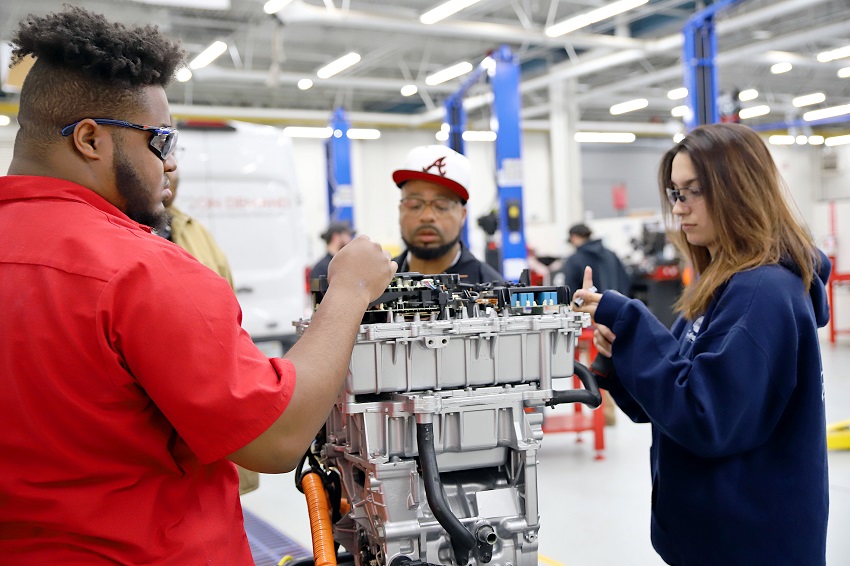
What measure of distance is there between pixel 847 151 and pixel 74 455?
24874 millimetres

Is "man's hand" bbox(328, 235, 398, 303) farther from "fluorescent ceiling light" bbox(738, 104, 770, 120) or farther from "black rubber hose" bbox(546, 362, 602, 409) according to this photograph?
"fluorescent ceiling light" bbox(738, 104, 770, 120)

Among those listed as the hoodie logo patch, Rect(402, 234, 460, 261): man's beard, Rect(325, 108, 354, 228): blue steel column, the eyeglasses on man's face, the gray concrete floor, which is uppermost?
Rect(325, 108, 354, 228): blue steel column

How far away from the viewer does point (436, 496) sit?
1.60 meters

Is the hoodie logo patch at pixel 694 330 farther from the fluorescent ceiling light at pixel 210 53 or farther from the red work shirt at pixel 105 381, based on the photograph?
the fluorescent ceiling light at pixel 210 53

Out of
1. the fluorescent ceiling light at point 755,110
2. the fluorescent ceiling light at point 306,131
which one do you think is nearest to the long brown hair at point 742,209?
the fluorescent ceiling light at point 306,131

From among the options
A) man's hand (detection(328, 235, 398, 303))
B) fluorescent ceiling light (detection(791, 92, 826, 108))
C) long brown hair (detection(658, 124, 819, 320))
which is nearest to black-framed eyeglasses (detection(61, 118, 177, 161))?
man's hand (detection(328, 235, 398, 303))

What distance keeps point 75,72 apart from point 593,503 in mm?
4009

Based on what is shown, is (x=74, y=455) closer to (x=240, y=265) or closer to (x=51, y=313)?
(x=51, y=313)

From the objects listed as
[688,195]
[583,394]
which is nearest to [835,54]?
[688,195]

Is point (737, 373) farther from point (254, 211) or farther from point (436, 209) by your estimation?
point (254, 211)

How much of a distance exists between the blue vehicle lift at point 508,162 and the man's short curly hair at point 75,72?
6956 mm

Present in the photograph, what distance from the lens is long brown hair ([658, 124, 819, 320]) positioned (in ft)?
6.35

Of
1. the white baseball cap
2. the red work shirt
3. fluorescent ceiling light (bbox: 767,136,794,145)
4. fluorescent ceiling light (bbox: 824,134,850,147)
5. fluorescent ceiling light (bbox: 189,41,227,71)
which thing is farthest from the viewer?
fluorescent ceiling light (bbox: 767,136,794,145)

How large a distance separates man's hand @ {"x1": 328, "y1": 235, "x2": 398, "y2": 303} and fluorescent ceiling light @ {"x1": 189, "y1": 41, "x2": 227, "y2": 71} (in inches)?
445
